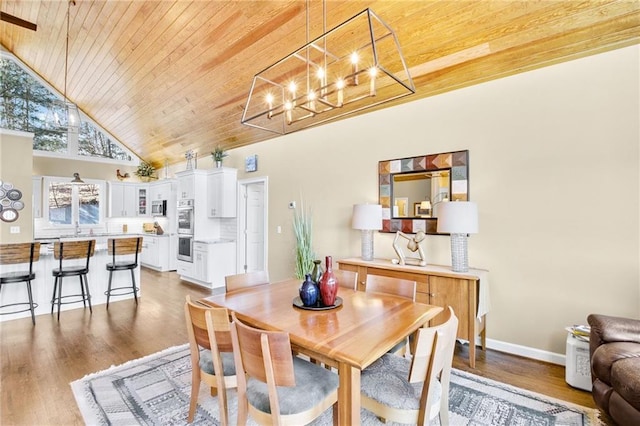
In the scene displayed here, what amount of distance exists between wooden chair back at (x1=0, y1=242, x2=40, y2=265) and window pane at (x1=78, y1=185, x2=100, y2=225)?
13.4ft

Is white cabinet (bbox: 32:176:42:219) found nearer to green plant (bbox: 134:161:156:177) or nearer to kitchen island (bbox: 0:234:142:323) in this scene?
green plant (bbox: 134:161:156:177)

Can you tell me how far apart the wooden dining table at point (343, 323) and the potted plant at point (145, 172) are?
6.87 metres

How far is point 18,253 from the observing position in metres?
3.50

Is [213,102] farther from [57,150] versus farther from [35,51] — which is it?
[57,150]

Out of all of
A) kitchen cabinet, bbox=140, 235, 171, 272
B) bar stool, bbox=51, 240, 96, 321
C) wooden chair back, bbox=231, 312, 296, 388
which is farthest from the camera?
kitchen cabinet, bbox=140, 235, 171, 272

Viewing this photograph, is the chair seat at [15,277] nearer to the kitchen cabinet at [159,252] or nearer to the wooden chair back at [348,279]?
the kitchen cabinet at [159,252]

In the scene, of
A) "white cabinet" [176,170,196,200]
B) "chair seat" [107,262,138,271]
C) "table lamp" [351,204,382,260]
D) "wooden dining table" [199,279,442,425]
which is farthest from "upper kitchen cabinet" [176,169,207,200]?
"wooden dining table" [199,279,442,425]

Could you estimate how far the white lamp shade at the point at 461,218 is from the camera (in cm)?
279

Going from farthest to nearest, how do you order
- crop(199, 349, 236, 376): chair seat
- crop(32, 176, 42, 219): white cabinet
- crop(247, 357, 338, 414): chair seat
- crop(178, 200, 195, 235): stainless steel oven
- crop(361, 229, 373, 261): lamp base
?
crop(32, 176, 42, 219): white cabinet
crop(178, 200, 195, 235): stainless steel oven
crop(361, 229, 373, 261): lamp base
crop(199, 349, 236, 376): chair seat
crop(247, 357, 338, 414): chair seat

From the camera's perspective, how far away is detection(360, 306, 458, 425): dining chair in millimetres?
1328

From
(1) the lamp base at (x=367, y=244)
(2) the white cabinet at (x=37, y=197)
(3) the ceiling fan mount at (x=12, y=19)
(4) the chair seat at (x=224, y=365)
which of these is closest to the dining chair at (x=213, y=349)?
(4) the chair seat at (x=224, y=365)

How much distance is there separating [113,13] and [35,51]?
10.8ft

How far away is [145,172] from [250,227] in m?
3.96

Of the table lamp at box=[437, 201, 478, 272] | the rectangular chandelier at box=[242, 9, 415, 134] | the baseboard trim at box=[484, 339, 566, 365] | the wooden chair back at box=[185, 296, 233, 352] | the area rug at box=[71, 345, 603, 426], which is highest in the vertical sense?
the rectangular chandelier at box=[242, 9, 415, 134]
